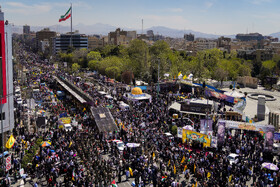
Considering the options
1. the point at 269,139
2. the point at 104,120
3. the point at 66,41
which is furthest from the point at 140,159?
the point at 66,41

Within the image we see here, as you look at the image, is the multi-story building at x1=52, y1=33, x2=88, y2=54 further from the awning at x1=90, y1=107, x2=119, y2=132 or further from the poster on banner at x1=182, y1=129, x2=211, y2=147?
the poster on banner at x1=182, y1=129, x2=211, y2=147

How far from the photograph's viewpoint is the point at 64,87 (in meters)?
43.9

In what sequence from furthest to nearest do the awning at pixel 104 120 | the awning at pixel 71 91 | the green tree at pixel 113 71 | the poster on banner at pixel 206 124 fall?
the green tree at pixel 113 71, the awning at pixel 71 91, the awning at pixel 104 120, the poster on banner at pixel 206 124

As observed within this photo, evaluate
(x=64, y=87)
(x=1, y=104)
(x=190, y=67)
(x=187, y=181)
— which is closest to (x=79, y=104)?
(x=64, y=87)

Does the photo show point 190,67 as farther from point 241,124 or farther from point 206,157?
point 206,157

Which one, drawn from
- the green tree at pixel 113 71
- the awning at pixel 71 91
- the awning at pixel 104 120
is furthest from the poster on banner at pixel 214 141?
the green tree at pixel 113 71

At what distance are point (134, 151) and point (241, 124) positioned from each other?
9678mm

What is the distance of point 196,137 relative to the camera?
22.5 m

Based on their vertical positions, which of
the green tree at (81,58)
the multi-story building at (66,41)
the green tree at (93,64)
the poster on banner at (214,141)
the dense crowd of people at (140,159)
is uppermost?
the multi-story building at (66,41)

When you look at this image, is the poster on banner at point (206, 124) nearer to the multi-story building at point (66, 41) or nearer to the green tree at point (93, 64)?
the green tree at point (93, 64)

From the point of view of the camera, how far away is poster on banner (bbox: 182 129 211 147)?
2203 cm

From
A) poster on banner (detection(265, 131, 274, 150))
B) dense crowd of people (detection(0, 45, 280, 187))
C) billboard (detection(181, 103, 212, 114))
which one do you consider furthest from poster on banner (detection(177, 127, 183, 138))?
billboard (detection(181, 103, 212, 114))

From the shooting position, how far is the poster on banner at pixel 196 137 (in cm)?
2203

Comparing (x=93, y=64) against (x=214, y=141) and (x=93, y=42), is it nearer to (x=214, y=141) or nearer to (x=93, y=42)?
(x=214, y=141)
